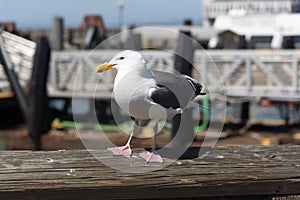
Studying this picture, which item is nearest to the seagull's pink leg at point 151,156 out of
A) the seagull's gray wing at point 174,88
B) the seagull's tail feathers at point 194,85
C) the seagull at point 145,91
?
the seagull at point 145,91

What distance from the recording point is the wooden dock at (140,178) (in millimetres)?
2123

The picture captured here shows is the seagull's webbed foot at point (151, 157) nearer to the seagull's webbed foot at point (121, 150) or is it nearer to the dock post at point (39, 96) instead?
the seagull's webbed foot at point (121, 150)

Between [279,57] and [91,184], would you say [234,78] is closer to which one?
[279,57]

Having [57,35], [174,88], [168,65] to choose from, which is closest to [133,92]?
[174,88]

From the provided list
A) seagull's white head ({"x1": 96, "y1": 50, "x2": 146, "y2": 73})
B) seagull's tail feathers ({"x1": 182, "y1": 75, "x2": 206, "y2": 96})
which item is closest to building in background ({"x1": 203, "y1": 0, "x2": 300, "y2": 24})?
seagull's tail feathers ({"x1": 182, "y1": 75, "x2": 206, "y2": 96})

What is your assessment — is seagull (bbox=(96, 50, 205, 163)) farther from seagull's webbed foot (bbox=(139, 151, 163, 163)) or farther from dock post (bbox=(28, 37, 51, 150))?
dock post (bbox=(28, 37, 51, 150))

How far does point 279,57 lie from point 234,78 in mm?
1256

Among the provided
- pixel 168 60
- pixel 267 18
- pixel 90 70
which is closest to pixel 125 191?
pixel 168 60

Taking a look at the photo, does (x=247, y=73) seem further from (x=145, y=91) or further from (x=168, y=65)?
(x=145, y=91)

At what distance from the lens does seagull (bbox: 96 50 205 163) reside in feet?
7.77

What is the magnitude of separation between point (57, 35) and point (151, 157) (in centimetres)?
1815

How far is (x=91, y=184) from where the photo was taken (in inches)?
84.1

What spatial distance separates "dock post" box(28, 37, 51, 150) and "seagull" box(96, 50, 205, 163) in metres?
9.90

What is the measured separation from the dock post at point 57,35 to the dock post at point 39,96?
6.24 meters
